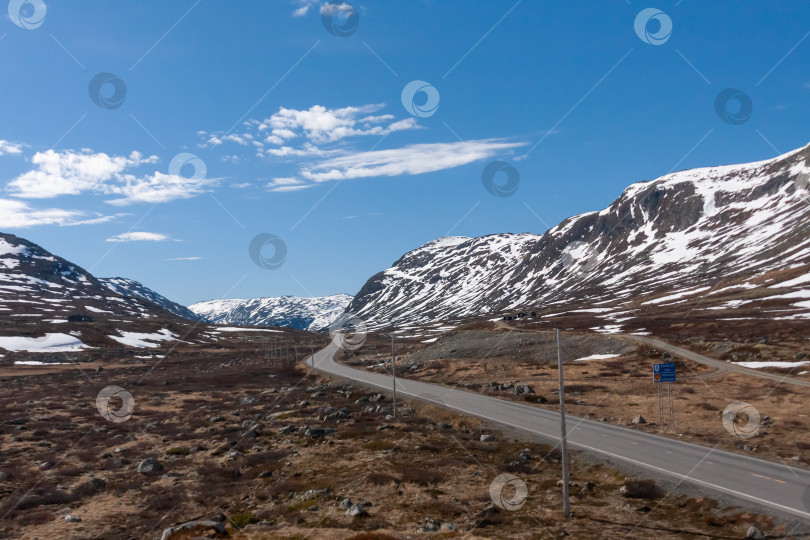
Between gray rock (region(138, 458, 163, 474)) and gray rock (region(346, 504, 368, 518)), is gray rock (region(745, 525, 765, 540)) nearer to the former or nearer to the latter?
gray rock (region(346, 504, 368, 518))

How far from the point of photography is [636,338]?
8988cm

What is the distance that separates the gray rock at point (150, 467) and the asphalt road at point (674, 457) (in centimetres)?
2527

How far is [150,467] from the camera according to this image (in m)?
35.7

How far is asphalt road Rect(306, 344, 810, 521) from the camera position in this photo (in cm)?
2320

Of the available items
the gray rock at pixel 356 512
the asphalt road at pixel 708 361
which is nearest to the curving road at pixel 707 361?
the asphalt road at pixel 708 361

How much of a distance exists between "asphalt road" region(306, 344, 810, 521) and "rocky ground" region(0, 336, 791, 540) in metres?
2.23

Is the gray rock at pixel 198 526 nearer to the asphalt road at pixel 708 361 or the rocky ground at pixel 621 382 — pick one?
the rocky ground at pixel 621 382

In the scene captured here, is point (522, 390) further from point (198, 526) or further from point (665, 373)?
point (198, 526)

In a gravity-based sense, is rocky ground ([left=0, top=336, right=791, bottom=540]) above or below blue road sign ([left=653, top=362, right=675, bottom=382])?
below

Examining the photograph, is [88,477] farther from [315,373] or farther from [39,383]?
[39,383]

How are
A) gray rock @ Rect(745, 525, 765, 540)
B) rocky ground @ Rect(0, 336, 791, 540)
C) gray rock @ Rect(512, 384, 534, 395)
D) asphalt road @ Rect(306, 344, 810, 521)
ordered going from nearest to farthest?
gray rock @ Rect(745, 525, 765, 540)
rocky ground @ Rect(0, 336, 791, 540)
asphalt road @ Rect(306, 344, 810, 521)
gray rock @ Rect(512, 384, 534, 395)

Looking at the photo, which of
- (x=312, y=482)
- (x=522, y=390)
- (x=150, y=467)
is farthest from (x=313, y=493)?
(x=522, y=390)

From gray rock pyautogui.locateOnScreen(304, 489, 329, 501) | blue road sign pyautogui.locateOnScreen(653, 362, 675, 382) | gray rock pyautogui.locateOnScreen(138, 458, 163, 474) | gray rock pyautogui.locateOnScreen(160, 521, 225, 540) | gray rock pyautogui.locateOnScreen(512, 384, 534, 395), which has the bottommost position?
gray rock pyautogui.locateOnScreen(304, 489, 329, 501)

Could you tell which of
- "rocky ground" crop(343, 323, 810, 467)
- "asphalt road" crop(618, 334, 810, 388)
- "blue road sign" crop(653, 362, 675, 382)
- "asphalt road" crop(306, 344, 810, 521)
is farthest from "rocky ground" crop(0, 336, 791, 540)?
"asphalt road" crop(618, 334, 810, 388)
